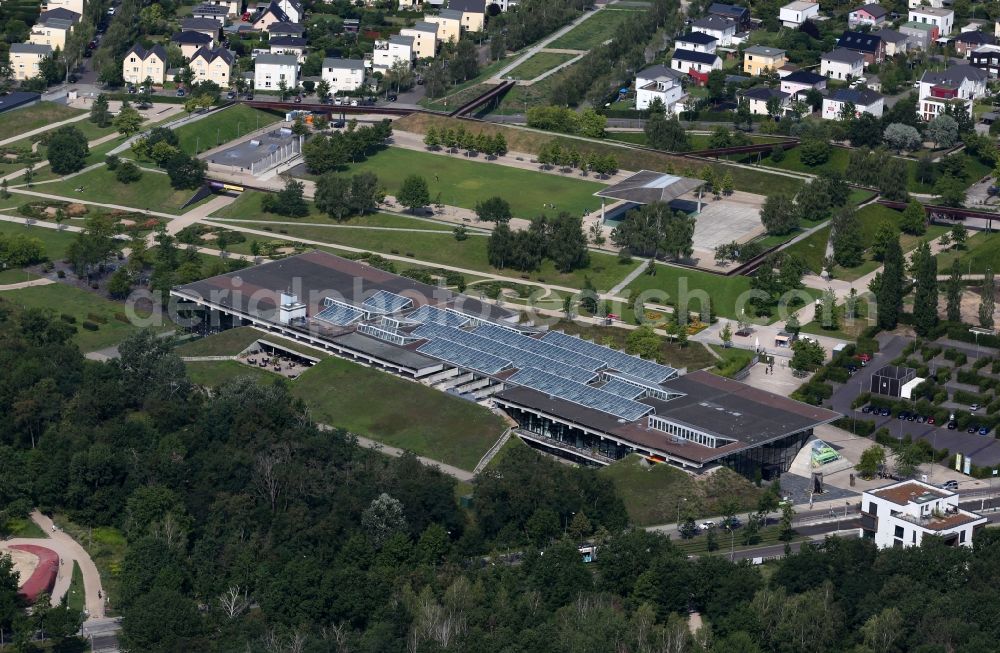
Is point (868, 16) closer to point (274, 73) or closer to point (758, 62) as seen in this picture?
point (758, 62)

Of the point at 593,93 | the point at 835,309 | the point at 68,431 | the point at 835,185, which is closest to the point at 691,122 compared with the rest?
the point at 593,93

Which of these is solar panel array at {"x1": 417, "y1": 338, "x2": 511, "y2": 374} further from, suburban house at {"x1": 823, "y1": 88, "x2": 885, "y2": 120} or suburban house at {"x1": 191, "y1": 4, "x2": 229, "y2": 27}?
suburban house at {"x1": 191, "y1": 4, "x2": 229, "y2": 27}

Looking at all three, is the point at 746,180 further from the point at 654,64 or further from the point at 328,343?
the point at 328,343

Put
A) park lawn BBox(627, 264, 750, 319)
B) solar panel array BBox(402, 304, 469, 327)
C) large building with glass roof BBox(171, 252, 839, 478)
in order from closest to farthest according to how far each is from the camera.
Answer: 1. large building with glass roof BBox(171, 252, 839, 478)
2. solar panel array BBox(402, 304, 469, 327)
3. park lawn BBox(627, 264, 750, 319)

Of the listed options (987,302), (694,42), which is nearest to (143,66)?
(694,42)

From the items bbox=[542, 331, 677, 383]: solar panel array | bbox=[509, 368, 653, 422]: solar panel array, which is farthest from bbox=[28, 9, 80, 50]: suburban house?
bbox=[509, 368, 653, 422]: solar panel array

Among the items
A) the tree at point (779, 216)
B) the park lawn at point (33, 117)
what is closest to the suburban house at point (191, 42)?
the park lawn at point (33, 117)
